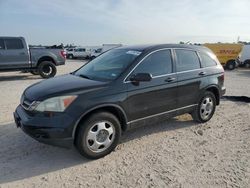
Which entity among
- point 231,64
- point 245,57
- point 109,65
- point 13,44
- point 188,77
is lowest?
point 231,64

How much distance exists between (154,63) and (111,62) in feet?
2.60

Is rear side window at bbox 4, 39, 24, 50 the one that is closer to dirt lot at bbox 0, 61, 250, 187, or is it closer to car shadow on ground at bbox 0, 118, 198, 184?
dirt lot at bbox 0, 61, 250, 187

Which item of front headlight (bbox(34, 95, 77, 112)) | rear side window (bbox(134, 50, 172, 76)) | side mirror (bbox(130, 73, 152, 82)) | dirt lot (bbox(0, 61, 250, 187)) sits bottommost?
dirt lot (bbox(0, 61, 250, 187))

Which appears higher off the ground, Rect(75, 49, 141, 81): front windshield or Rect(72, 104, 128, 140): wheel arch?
Rect(75, 49, 141, 81): front windshield

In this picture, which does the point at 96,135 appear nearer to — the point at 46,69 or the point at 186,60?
the point at 186,60

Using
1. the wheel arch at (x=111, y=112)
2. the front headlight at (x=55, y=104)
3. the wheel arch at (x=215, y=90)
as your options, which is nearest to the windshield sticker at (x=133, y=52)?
the wheel arch at (x=111, y=112)

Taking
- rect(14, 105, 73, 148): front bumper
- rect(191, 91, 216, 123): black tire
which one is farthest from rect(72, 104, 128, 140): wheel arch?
Result: rect(191, 91, 216, 123): black tire

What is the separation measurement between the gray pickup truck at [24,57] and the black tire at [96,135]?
939 centimetres

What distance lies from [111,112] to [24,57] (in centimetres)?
939

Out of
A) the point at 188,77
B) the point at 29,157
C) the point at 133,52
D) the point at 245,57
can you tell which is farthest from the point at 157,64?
the point at 245,57

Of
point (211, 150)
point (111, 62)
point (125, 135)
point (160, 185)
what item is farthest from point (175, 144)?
point (111, 62)

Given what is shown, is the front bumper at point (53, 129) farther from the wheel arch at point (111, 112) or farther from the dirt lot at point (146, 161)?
the dirt lot at point (146, 161)

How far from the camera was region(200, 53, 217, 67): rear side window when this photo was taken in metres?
5.80

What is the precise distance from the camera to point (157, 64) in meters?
4.88
